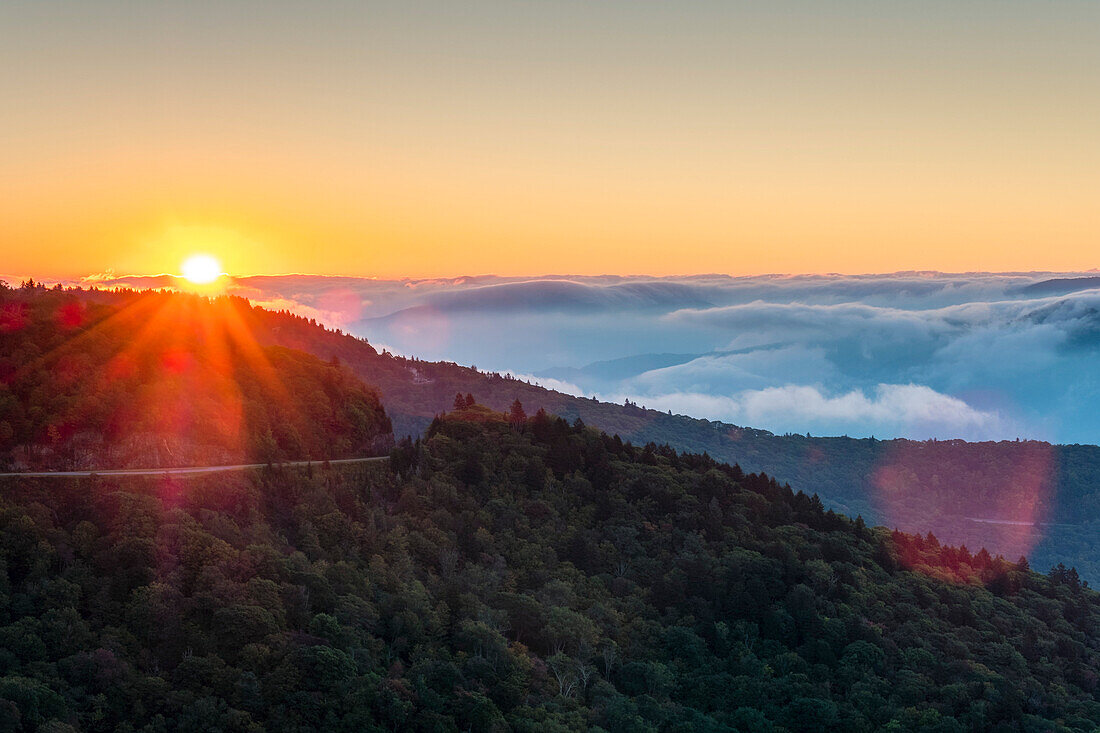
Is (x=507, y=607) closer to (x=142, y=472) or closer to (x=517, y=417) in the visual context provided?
(x=142, y=472)

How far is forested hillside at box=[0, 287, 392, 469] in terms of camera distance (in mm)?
79438

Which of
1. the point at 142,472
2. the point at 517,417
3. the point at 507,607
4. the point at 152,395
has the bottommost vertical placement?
the point at 507,607

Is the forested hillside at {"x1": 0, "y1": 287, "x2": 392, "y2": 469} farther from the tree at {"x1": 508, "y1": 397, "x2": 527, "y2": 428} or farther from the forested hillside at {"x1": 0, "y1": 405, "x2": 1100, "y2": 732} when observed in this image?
the tree at {"x1": 508, "y1": 397, "x2": 527, "y2": 428}

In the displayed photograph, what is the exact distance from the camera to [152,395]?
8638cm

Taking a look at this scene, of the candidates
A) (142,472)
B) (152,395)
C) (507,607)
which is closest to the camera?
(142,472)

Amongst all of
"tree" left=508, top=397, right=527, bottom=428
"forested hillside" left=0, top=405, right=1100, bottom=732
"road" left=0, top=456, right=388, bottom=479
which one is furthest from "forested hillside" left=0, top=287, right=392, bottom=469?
"tree" left=508, top=397, right=527, bottom=428

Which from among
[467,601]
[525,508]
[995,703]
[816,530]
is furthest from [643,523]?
[995,703]

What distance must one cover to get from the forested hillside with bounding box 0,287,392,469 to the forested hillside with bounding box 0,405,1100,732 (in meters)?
6.23

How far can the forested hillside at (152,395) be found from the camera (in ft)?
261

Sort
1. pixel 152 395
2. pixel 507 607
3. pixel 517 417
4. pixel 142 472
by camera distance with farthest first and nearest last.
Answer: pixel 517 417 < pixel 152 395 < pixel 507 607 < pixel 142 472

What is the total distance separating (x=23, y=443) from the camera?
77000mm

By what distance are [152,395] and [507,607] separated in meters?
38.7

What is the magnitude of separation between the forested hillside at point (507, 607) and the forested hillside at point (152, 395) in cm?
623

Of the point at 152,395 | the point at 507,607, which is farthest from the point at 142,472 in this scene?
the point at 507,607
